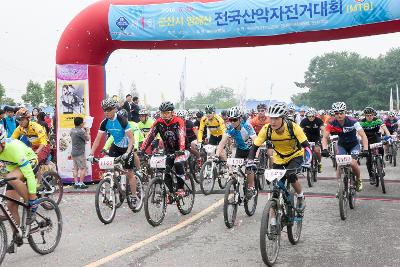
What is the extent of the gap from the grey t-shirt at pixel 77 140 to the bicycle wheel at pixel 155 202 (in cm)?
492

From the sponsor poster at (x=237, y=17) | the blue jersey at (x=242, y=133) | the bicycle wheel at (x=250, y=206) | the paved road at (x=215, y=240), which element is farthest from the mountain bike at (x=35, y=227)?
the sponsor poster at (x=237, y=17)

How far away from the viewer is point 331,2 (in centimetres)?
1205

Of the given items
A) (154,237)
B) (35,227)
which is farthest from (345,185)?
(35,227)

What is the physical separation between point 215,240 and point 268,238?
1.49m

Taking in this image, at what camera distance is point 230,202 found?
7738 millimetres

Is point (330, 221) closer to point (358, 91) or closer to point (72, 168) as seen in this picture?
point (72, 168)

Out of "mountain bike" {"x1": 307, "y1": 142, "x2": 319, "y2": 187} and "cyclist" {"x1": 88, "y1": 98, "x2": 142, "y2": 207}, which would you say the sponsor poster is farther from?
"cyclist" {"x1": 88, "y1": 98, "x2": 142, "y2": 207}

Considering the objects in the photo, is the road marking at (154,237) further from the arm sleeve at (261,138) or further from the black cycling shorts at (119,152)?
the arm sleeve at (261,138)

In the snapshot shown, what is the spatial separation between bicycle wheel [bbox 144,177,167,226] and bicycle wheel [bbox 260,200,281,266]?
2.51 metres

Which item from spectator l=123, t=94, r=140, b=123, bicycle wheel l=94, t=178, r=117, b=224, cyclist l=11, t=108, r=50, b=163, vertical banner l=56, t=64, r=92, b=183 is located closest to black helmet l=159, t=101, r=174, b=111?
bicycle wheel l=94, t=178, r=117, b=224

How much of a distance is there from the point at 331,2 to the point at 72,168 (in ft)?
27.3

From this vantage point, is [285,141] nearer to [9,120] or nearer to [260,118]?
[260,118]

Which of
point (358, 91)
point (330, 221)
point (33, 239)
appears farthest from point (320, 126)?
point (358, 91)

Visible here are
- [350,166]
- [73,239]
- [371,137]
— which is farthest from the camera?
[371,137]
